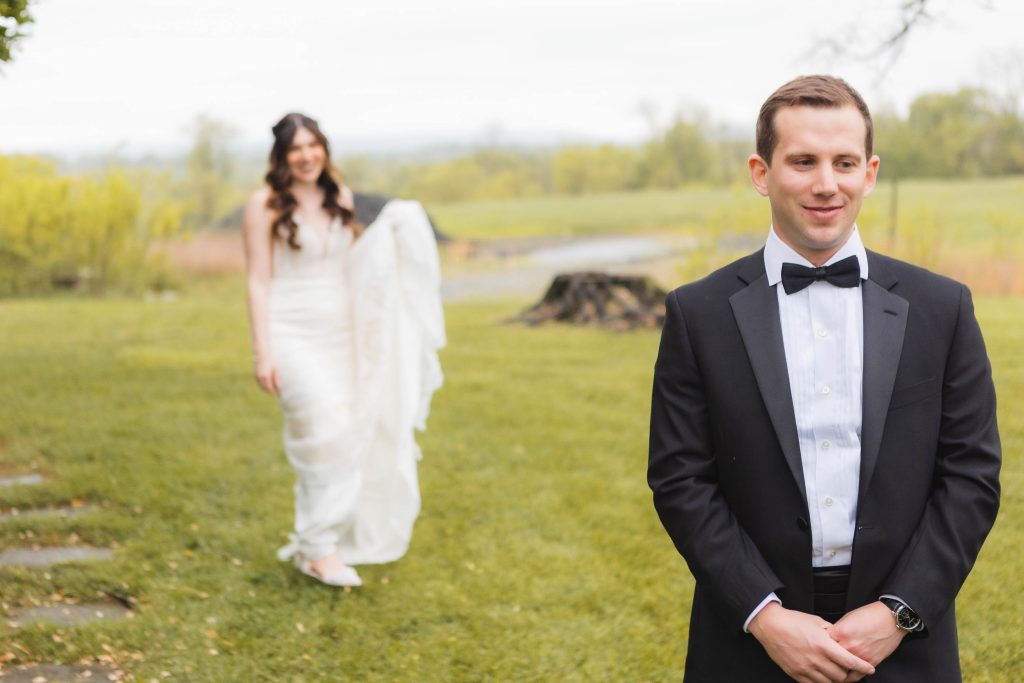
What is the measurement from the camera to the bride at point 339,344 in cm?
558

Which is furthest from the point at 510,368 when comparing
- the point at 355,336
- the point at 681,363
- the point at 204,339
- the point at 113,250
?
the point at 113,250

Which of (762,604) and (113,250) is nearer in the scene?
(762,604)

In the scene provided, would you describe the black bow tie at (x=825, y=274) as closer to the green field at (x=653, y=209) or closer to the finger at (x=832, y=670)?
the finger at (x=832, y=670)

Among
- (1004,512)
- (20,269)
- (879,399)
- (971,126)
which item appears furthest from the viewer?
(971,126)

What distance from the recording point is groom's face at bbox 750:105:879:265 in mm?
2271

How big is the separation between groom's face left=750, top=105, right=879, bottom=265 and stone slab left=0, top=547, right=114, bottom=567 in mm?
4696

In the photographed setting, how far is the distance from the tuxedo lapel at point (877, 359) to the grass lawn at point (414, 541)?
105 inches

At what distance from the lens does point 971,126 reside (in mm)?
45719

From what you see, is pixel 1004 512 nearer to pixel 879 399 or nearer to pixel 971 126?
pixel 879 399

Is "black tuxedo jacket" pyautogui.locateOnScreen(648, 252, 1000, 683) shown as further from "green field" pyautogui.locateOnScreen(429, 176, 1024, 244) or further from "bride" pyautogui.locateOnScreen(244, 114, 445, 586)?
"green field" pyautogui.locateOnScreen(429, 176, 1024, 244)

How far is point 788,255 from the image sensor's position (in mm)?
2387

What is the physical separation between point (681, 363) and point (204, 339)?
12.5 m

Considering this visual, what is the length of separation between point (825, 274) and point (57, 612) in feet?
14.0

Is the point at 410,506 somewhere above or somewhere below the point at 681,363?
below
